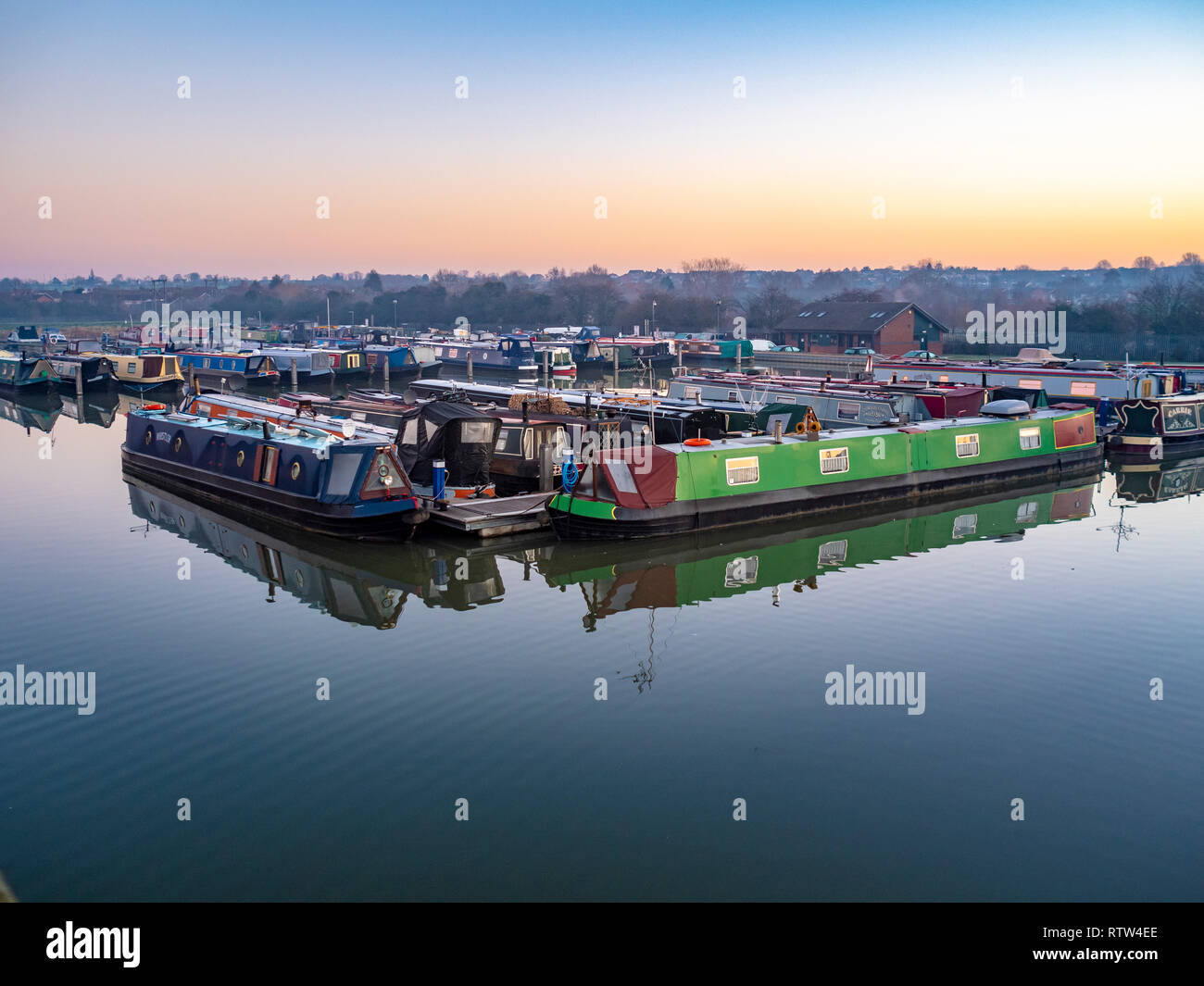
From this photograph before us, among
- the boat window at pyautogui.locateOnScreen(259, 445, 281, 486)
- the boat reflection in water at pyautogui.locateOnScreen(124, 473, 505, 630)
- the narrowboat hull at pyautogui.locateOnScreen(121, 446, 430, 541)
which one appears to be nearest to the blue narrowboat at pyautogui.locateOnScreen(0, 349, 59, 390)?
the narrowboat hull at pyautogui.locateOnScreen(121, 446, 430, 541)

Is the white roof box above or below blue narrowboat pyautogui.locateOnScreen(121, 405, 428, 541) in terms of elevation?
above

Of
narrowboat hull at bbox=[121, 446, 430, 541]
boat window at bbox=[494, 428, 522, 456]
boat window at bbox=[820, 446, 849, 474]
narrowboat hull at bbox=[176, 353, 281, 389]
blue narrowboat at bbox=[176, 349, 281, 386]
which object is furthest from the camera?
blue narrowboat at bbox=[176, 349, 281, 386]

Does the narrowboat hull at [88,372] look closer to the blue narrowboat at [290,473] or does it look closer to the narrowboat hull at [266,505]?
the narrowboat hull at [266,505]

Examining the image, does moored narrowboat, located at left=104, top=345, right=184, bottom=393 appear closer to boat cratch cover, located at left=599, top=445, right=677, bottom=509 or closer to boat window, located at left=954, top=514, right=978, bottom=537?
boat cratch cover, located at left=599, top=445, right=677, bottom=509

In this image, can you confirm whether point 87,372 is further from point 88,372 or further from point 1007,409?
point 1007,409
